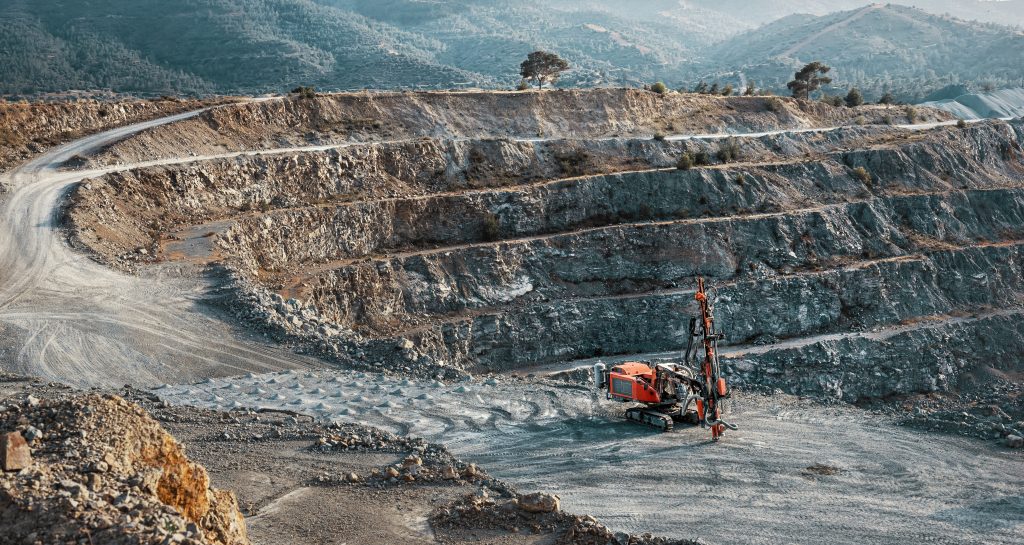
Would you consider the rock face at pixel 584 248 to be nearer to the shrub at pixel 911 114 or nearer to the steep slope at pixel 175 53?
the shrub at pixel 911 114

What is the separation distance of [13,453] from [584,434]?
12061 mm

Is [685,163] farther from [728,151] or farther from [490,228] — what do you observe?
[490,228]

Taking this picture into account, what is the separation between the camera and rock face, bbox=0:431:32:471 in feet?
27.9

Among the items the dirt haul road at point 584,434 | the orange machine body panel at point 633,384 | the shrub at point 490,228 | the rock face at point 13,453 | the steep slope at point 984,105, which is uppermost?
the steep slope at point 984,105

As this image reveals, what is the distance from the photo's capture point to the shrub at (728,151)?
49906mm

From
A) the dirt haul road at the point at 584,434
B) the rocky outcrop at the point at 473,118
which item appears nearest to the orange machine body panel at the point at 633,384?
the dirt haul road at the point at 584,434

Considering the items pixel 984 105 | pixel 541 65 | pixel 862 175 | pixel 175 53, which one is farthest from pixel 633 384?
pixel 175 53

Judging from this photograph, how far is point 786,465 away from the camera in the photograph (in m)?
→ 16.6

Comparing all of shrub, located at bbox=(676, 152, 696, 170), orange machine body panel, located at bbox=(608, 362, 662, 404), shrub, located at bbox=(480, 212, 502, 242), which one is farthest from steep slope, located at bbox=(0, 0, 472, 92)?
orange machine body panel, located at bbox=(608, 362, 662, 404)

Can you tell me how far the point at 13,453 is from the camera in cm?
863

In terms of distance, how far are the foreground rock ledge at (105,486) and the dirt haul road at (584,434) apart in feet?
22.3

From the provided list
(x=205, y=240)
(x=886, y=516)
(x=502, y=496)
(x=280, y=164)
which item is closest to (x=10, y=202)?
(x=205, y=240)

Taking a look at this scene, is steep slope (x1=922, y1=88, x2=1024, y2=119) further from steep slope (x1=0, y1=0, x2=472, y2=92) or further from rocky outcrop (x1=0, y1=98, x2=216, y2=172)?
rocky outcrop (x1=0, y1=98, x2=216, y2=172)

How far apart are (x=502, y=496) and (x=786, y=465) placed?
6.26m
